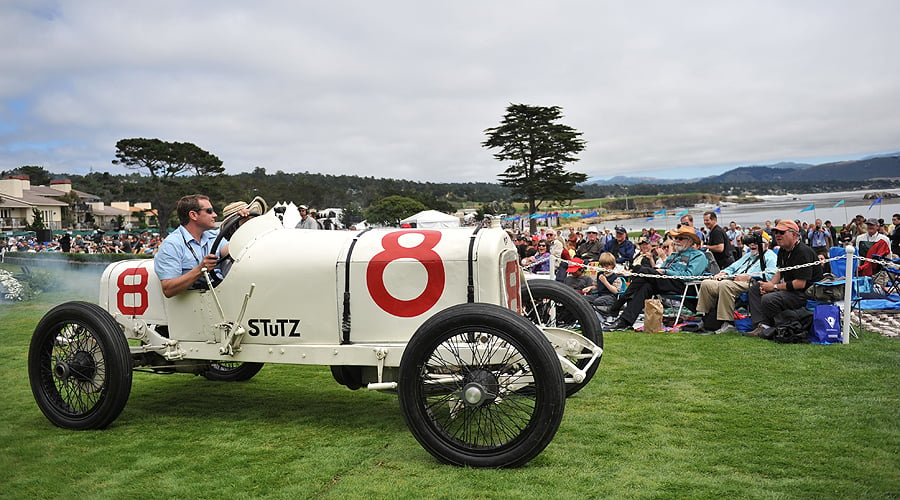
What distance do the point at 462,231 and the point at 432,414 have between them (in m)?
1.32

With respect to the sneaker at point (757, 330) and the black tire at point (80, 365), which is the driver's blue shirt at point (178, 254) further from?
the sneaker at point (757, 330)

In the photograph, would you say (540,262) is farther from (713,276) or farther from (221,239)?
(221,239)

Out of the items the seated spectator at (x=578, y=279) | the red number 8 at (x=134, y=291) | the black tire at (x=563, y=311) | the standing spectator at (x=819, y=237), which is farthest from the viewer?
the standing spectator at (x=819, y=237)

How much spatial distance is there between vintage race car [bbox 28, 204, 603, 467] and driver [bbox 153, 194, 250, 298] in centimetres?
14

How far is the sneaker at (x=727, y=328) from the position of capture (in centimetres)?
871

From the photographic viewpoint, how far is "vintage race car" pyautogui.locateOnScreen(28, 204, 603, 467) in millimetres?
3902

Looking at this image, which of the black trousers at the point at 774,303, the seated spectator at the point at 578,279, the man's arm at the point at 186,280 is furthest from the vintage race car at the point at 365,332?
the seated spectator at the point at 578,279

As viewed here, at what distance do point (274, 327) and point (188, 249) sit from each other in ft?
3.61

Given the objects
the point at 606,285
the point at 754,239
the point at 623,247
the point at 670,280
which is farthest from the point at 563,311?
the point at 623,247

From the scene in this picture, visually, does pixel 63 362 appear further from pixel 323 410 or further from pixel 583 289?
pixel 583 289

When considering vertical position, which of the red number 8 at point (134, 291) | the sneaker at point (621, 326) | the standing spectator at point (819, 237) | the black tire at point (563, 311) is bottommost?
the sneaker at point (621, 326)

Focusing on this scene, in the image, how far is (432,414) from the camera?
4.00 m

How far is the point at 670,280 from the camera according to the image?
30.8 feet

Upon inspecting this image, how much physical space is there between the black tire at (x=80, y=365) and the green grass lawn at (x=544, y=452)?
0.51 feet
